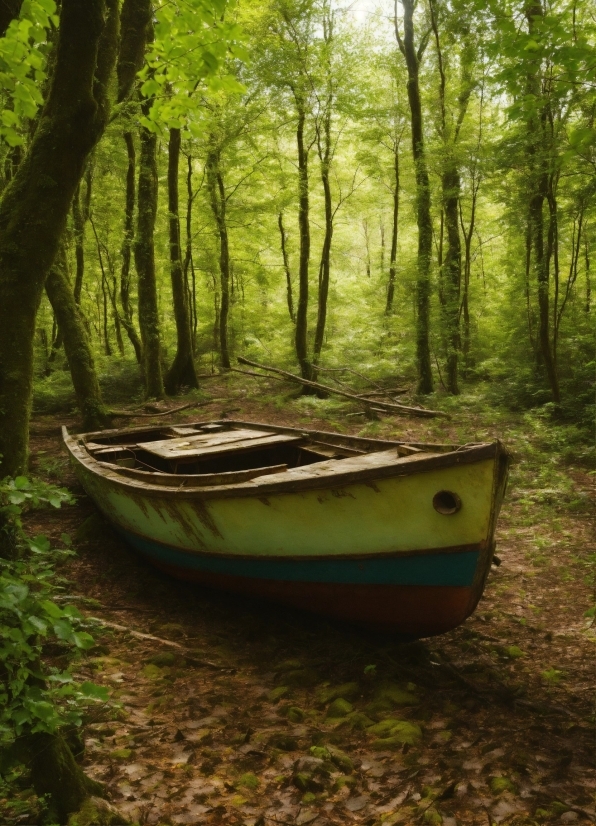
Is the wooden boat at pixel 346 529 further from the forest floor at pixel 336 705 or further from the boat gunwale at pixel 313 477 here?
the forest floor at pixel 336 705

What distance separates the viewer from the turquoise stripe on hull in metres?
3.79

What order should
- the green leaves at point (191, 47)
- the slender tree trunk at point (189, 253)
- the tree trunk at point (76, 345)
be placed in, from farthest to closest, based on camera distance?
the slender tree trunk at point (189, 253)
the tree trunk at point (76, 345)
the green leaves at point (191, 47)

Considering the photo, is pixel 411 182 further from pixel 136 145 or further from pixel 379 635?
pixel 379 635

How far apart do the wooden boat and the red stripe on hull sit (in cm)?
1

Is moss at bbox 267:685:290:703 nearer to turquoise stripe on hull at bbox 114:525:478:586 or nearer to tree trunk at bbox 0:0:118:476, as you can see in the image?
turquoise stripe on hull at bbox 114:525:478:586

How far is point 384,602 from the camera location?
4125 millimetres

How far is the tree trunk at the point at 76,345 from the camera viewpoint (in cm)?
922

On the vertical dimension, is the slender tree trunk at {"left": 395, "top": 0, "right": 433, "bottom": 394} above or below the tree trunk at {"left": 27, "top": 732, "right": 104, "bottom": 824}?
above

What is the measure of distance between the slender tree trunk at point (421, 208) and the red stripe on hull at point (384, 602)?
31.4ft

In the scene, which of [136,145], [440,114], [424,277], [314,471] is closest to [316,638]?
[314,471]

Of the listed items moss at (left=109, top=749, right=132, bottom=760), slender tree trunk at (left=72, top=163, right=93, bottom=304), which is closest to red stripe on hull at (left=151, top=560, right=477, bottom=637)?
moss at (left=109, top=749, right=132, bottom=760)

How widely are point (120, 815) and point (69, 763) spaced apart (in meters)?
0.34

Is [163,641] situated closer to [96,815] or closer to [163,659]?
[163,659]

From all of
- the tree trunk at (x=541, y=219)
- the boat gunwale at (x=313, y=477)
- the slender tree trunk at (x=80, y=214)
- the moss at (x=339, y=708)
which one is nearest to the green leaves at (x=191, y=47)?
the boat gunwale at (x=313, y=477)
